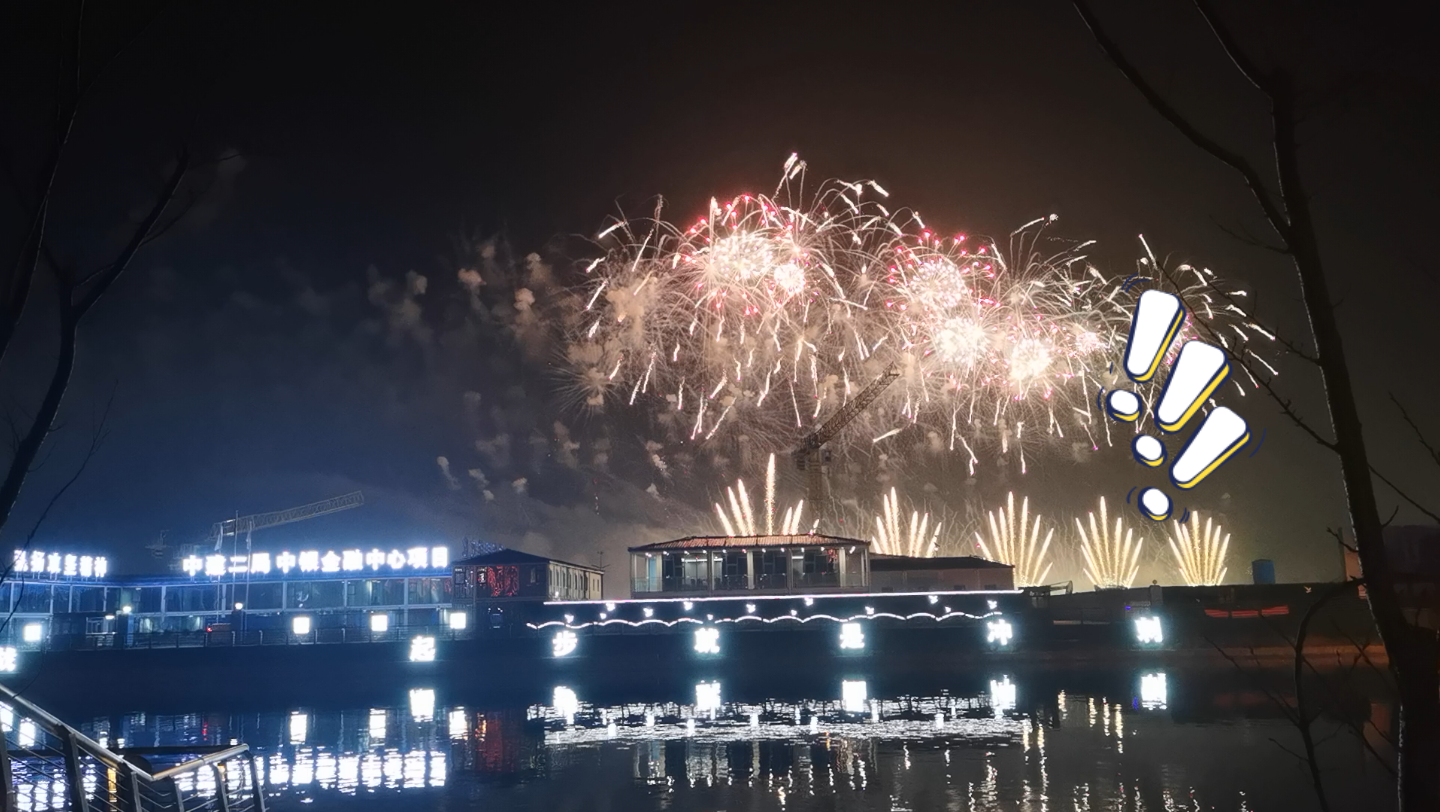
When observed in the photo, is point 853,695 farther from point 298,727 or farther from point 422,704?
point 298,727

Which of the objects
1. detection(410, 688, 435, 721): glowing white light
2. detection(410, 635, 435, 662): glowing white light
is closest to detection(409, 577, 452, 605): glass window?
detection(410, 635, 435, 662): glowing white light

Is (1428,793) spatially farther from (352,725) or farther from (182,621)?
(182,621)

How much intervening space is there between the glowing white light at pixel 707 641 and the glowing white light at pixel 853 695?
8.45 metres

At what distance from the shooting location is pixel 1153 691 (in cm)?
3978

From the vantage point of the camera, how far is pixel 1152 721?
99.5 ft

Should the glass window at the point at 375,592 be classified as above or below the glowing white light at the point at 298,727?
above

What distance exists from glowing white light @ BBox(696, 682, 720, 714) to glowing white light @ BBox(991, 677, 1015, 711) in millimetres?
9633

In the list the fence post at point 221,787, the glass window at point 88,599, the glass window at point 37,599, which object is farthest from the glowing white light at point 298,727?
the glass window at point 88,599

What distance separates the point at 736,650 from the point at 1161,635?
2098cm

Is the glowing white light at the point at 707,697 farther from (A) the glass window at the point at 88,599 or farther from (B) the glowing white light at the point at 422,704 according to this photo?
(A) the glass window at the point at 88,599

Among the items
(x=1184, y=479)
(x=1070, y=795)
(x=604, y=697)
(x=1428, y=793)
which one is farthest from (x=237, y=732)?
(x=1428, y=793)

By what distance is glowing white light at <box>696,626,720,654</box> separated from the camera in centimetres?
5462

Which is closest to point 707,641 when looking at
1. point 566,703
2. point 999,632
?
point 566,703

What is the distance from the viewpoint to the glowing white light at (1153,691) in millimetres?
35000
